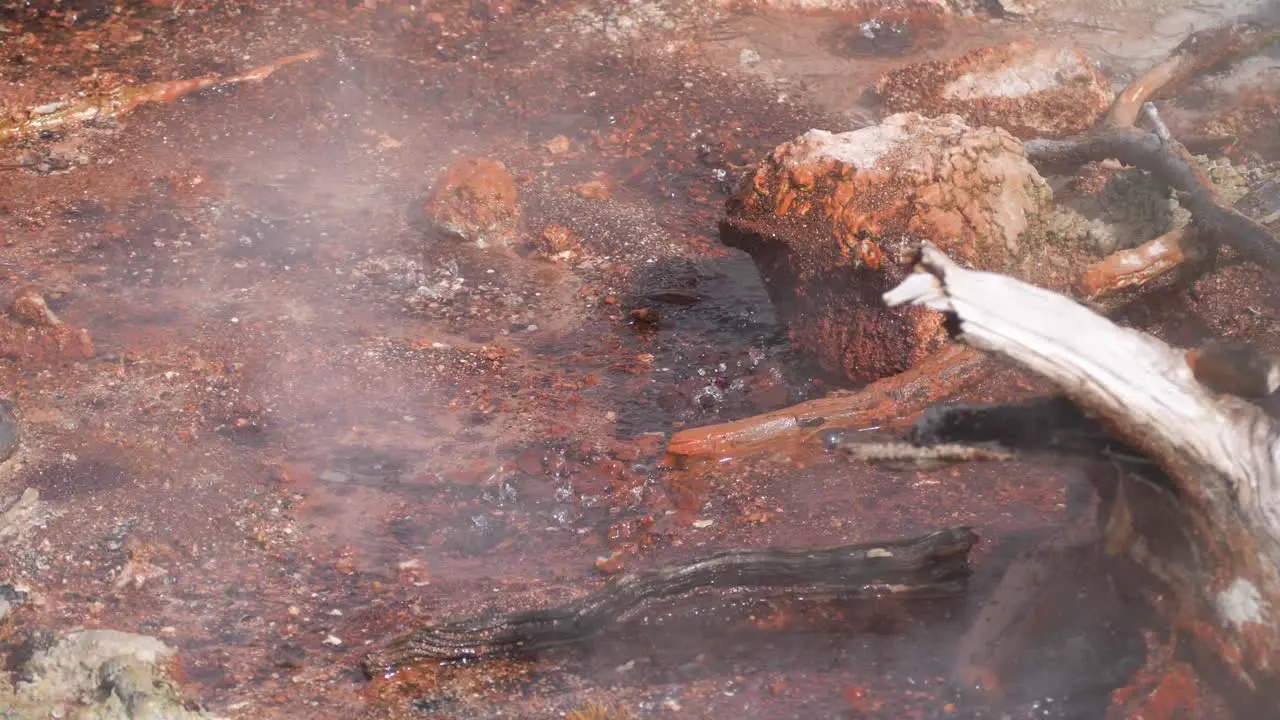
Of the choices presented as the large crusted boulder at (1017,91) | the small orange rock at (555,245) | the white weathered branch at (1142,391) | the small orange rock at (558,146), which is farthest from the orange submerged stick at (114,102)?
the white weathered branch at (1142,391)

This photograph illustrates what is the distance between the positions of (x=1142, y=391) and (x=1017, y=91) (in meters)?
4.24

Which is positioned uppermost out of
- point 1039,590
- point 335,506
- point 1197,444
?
point 1197,444

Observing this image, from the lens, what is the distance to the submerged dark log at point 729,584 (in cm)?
315

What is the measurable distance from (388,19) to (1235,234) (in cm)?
516

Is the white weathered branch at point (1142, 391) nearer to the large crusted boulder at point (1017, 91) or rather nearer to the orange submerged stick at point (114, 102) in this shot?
the large crusted boulder at point (1017, 91)

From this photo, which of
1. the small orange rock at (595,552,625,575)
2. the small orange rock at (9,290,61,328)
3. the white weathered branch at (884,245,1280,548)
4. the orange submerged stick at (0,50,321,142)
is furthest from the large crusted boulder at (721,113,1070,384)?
the orange submerged stick at (0,50,321,142)

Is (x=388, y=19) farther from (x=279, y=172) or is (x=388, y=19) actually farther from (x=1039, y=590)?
(x=1039, y=590)

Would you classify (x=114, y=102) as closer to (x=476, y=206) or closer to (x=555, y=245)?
(x=476, y=206)

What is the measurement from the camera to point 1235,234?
449cm

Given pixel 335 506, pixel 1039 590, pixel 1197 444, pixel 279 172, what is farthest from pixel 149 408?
pixel 1197 444

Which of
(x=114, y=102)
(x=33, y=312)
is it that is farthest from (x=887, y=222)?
(x=114, y=102)

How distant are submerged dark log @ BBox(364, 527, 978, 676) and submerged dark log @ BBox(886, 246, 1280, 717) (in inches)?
27.0

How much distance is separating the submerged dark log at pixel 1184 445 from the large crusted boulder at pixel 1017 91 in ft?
13.0

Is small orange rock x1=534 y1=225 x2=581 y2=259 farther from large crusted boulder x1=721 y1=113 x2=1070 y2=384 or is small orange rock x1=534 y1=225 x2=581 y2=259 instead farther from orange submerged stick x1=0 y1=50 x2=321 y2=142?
orange submerged stick x1=0 y1=50 x2=321 y2=142
